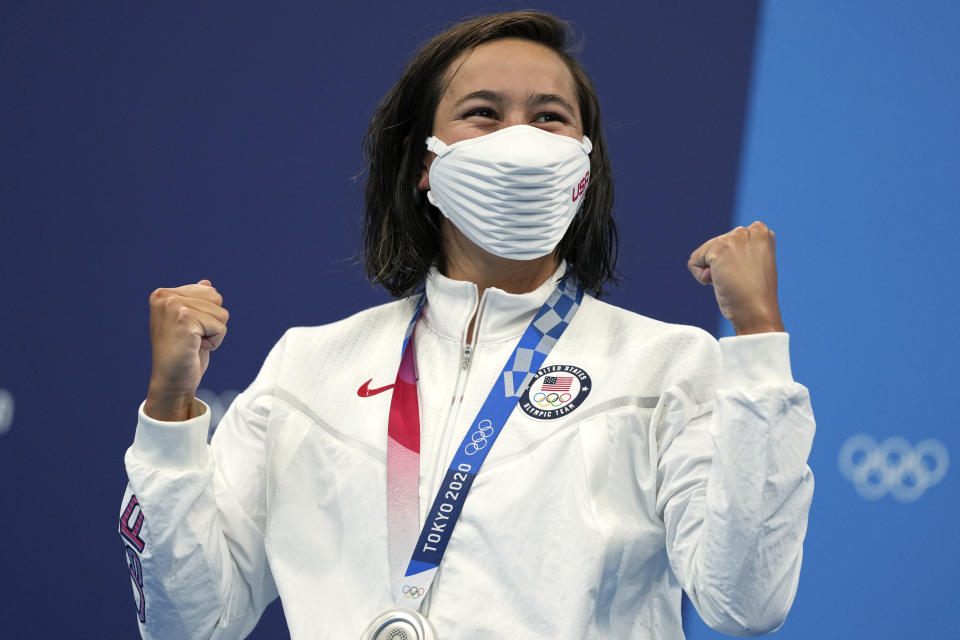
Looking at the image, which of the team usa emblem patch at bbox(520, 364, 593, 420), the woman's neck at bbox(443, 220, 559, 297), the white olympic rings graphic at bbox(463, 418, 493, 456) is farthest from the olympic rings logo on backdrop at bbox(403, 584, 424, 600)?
the woman's neck at bbox(443, 220, 559, 297)

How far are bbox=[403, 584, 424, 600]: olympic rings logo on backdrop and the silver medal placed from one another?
0.02 m

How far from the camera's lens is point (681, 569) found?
1.60 meters

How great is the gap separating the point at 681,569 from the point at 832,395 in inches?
47.5

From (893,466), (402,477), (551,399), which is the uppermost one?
(551,399)

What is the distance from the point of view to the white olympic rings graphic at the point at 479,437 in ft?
5.86

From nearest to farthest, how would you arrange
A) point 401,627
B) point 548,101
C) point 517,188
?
point 401,627 → point 517,188 → point 548,101

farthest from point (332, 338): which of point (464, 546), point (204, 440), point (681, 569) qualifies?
point (681, 569)

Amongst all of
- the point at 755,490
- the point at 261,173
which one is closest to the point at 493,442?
the point at 755,490

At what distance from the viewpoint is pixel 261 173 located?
298cm

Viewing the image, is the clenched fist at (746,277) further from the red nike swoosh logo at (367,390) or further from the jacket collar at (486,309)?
the red nike swoosh logo at (367,390)

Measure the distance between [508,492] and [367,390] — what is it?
36cm

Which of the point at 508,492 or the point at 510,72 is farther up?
the point at 510,72

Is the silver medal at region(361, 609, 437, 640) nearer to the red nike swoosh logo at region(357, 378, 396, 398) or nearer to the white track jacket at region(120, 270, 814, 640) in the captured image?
the white track jacket at region(120, 270, 814, 640)

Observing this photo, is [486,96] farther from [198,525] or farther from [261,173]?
[261,173]
